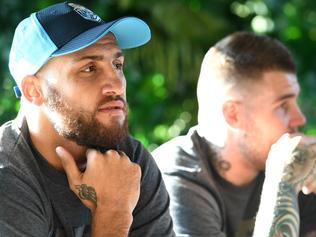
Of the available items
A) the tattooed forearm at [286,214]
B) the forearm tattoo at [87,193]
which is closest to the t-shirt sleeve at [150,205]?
the forearm tattoo at [87,193]

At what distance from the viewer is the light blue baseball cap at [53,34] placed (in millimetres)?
1942

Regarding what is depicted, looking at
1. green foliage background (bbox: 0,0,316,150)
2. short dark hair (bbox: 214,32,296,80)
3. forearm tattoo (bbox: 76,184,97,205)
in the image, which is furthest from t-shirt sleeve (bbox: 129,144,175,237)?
green foliage background (bbox: 0,0,316,150)

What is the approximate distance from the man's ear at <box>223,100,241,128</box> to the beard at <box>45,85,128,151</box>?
695 mm

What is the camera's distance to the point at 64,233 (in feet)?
6.31

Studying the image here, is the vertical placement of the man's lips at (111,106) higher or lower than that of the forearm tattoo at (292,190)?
higher

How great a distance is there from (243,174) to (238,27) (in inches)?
70.1

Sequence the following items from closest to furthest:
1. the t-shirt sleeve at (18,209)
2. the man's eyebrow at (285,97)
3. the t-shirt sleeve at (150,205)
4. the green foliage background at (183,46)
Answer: the t-shirt sleeve at (18,209), the t-shirt sleeve at (150,205), the man's eyebrow at (285,97), the green foliage background at (183,46)

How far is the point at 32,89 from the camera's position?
2.00 m

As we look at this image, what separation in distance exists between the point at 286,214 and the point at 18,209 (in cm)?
69

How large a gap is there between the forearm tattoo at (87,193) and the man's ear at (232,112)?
0.79 meters

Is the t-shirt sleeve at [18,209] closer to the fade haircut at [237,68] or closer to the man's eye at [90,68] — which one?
the man's eye at [90,68]

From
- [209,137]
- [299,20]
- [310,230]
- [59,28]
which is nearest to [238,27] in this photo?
[299,20]

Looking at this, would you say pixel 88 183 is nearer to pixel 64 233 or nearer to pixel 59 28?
pixel 64 233

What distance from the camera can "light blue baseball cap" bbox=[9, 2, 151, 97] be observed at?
6.37 ft
